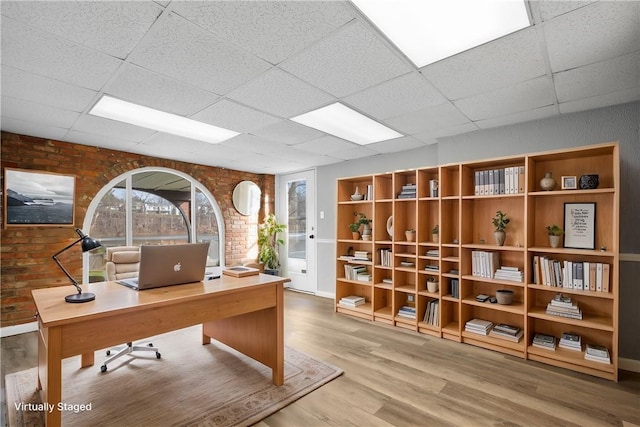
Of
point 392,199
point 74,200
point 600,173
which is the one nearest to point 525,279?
point 600,173

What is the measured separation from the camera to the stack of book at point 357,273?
4512mm

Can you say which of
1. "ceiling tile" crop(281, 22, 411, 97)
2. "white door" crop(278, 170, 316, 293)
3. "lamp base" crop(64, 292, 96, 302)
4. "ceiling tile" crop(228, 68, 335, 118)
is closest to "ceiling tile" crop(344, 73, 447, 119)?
"ceiling tile" crop(281, 22, 411, 97)

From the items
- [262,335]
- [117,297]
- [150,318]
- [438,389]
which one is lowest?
[438,389]

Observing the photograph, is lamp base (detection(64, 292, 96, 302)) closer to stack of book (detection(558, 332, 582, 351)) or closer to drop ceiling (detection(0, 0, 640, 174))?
drop ceiling (detection(0, 0, 640, 174))

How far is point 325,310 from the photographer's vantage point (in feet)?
15.4

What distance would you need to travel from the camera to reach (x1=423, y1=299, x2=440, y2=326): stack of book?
370 cm

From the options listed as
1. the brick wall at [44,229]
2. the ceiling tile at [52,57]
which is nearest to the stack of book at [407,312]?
the ceiling tile at [52,57]

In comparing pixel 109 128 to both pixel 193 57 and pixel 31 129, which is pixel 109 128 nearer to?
pixel 31 129

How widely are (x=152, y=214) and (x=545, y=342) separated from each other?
5.42 metres

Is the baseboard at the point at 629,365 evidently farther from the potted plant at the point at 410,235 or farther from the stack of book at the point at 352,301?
the stack of book at the point at 352,301

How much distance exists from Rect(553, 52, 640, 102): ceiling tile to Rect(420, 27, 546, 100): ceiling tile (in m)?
0.27

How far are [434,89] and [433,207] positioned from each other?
192 centimetres

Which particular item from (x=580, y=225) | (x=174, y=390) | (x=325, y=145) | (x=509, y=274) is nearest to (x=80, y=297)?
(x=174, y=390)

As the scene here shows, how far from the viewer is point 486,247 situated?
328 cm
